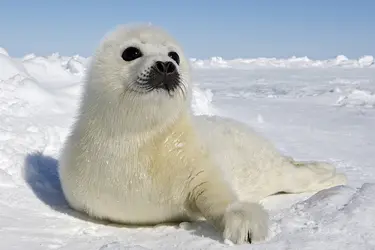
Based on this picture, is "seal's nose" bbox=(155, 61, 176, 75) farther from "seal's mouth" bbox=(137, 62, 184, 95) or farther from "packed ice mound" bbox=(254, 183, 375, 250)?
"packed ice mound" bbox=(254, 183, 375, 250)

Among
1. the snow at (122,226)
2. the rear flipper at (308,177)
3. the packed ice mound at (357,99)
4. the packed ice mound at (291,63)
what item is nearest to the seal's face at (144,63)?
the snow at (122,226)

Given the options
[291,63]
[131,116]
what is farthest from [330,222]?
[291,63]

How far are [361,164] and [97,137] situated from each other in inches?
105

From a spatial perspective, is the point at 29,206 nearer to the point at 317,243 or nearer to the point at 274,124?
the point at 317,243

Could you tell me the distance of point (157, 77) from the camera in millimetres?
2332

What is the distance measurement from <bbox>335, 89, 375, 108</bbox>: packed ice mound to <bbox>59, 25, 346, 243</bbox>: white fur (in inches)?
286

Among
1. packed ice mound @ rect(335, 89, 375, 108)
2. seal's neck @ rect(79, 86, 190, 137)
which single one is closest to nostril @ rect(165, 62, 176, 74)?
seal's neck @ rect(79, 86, 190, 137)

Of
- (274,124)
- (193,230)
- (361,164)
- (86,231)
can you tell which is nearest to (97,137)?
(86,231)

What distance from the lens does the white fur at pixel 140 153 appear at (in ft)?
7.89

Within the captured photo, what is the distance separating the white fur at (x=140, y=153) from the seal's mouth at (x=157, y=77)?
1.0 inches

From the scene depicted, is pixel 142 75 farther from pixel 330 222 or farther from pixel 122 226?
pixel 330 222

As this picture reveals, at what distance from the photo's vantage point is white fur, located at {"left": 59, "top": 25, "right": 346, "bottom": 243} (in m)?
2.41

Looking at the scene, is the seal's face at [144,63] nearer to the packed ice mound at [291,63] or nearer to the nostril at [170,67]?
the nostril at [170,67]

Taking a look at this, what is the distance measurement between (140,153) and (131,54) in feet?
1.70
